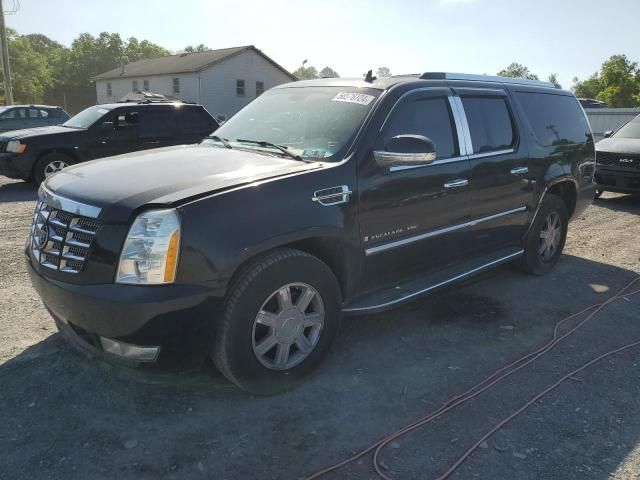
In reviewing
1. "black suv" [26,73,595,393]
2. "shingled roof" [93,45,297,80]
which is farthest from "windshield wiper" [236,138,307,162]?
"shingled roof" [93,45,297,80]

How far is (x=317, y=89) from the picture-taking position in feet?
13.9

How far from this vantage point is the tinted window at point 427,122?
378 cm

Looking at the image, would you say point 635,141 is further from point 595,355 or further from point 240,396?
point 240,396

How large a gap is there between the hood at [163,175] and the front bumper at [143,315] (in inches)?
18.2

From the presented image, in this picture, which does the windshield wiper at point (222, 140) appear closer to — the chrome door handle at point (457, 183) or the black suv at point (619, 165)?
the chrome door handle at point (457, 183)

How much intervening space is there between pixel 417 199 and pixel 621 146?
7.95m

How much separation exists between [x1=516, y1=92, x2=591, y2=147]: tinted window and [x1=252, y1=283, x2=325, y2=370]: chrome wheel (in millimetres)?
3184

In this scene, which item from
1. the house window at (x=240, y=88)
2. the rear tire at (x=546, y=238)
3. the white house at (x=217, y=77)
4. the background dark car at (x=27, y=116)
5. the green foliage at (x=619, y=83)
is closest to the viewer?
the rear tire at (x=546, y=238)

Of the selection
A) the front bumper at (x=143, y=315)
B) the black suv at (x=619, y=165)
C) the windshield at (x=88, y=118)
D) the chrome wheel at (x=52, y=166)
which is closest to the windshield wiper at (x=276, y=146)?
the front bumper at (x=143, y=315)

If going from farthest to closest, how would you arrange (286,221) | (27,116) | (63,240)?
(27,116) < (286,221) < (63,240)

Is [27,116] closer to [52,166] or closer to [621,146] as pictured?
[52,166]

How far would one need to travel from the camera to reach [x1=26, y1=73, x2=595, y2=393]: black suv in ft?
8.92

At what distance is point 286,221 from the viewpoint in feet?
10.0

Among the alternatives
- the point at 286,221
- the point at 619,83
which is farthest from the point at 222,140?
the point at 619,83
